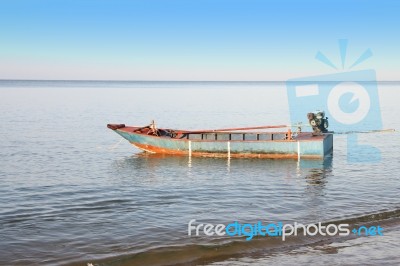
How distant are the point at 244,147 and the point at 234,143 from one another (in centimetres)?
58

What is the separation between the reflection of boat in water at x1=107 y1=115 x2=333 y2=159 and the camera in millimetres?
24797

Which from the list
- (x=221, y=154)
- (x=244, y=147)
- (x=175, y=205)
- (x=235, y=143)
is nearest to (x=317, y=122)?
(x=244, y=147)

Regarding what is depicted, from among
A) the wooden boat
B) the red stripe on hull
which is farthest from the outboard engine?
the red stripe on hull

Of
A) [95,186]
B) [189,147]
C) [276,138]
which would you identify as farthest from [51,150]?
[276,138]

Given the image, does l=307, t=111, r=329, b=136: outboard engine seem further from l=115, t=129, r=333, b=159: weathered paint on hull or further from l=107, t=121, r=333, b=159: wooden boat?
l=115, t=129, r=333, b=159: weathered paint on hull

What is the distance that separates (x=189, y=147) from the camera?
26578mm

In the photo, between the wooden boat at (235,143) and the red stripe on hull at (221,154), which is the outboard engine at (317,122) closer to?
the wooden boat at (235,143)

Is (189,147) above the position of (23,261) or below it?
above

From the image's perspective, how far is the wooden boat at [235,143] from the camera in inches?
976

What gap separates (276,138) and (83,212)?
46.2ft

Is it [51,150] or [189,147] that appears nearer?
[189,147]

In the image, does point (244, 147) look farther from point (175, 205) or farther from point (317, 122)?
point (175, 205)

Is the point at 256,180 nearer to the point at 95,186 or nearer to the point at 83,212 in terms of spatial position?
the point at 95,186

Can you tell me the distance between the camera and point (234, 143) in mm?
25750
